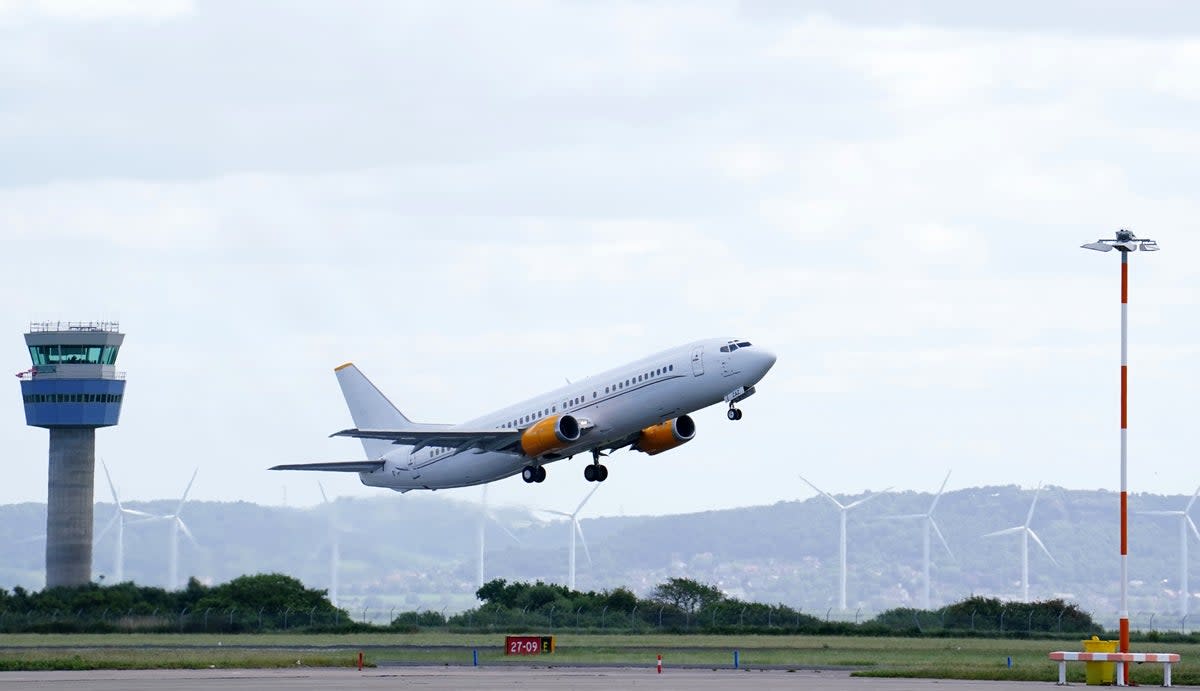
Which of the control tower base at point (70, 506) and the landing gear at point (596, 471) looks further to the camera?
the control tower base at point (70, 506)

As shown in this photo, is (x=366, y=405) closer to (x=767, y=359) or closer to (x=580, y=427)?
(x=580, y=427)

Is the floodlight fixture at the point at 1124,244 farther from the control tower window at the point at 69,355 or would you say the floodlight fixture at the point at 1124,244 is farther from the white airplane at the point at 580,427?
the control tower window at the point at 69,355

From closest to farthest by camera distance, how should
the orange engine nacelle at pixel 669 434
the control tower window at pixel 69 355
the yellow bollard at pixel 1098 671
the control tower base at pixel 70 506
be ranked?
the yellow bollard at pixel 1098 671 < the orange engine nacelle at pixel 669 434 < the control tower base at pixel 70 506 < the control tower window at pixel 69 355

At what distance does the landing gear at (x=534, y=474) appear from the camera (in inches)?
3435

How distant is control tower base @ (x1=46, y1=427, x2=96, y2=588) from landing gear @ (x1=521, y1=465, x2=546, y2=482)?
59.5 m

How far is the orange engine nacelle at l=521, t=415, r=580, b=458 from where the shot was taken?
81500 mm

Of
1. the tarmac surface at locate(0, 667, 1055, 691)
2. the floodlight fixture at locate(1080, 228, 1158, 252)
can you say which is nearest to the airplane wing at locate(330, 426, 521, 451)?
the tarmac surface at locate(0, 667, 1055, 691)

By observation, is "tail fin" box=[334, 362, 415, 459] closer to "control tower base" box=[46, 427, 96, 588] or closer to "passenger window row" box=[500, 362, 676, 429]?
"passenger window row" box=[500, 362, 676, 429]

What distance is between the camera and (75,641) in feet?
305

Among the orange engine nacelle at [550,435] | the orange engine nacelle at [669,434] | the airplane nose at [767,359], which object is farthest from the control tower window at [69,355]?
the airplane nose at [767,359]

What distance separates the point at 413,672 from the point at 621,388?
21928 millimetres

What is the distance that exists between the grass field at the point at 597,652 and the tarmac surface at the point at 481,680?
3.47m

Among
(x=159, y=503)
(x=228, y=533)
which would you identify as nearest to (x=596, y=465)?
(x=228, y=533)

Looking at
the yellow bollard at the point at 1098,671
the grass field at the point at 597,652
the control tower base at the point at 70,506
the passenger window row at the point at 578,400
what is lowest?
the grass field at the point at 597,652
